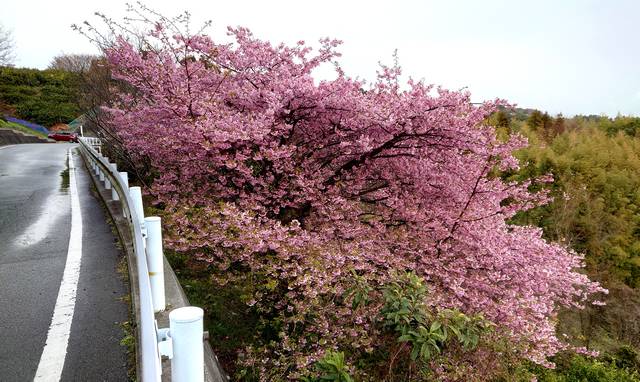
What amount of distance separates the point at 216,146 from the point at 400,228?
10.9 ft

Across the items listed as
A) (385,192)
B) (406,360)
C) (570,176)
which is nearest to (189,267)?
(385,192)

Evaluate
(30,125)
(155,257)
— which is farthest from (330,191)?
(30,125)

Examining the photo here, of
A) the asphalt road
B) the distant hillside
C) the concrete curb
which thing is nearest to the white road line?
the asphalt road

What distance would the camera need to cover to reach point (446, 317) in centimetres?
366

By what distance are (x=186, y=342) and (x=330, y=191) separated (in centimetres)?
432

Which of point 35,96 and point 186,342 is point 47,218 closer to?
point 186,342

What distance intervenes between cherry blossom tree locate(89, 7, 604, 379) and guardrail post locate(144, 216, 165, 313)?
1.65 m

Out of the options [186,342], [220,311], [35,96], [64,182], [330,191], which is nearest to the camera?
[186,342]

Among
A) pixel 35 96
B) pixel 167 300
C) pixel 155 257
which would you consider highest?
pixel 35 96

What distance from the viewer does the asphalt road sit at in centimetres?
285

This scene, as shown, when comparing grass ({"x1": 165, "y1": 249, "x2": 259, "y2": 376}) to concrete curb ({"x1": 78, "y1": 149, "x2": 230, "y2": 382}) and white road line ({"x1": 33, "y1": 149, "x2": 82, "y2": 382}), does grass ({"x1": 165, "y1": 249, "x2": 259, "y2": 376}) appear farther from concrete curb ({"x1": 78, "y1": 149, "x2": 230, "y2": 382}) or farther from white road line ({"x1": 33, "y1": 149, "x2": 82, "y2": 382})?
white road line ({"x1": 33, "y1": 149, "x2": 82, "y2": 382})

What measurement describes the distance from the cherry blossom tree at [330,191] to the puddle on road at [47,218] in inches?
75.5

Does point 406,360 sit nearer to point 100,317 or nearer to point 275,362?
point 275,362

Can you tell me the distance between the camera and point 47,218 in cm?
674
